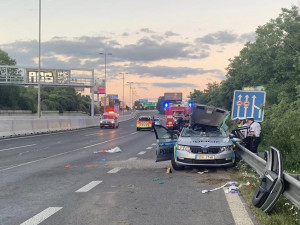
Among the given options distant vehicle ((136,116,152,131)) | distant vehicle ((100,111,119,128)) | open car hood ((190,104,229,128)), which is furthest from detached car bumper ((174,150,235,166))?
distant vehicle ((100,111,119,128))

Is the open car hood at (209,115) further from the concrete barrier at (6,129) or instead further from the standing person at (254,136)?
the concrete barrier at (6,129)

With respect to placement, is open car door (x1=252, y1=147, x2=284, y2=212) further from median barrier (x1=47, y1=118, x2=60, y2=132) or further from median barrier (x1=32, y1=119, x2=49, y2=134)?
median barrier (x1=47, y1=118, x2=60, y2=132)

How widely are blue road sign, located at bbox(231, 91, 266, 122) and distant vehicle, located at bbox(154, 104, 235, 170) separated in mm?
1814

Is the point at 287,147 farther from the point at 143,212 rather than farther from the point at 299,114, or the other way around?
the point at 143,212

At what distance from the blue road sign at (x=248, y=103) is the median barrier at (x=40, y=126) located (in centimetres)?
2137

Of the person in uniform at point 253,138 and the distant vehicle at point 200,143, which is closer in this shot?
the distant vehicle at point 200,143

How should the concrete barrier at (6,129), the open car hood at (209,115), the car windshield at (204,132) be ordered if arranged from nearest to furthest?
1. the car windshield at (204,132)
2. the open car hood at (209,115)
3. the concrete barrier at (6,129)

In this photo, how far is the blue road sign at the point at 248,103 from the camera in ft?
45.8

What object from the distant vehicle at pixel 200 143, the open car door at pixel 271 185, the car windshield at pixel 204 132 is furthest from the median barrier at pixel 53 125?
the open car door at pixel 271 185

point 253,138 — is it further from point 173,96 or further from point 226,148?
point 173,96

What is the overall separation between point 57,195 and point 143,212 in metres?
2.25

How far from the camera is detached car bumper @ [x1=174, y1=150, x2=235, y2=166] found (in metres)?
10.7

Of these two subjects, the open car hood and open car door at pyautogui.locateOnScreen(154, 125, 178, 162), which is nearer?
open car door at pyautogui.locateOnScreen(154, 125, 178, 162)

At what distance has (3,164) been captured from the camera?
1291 cm
